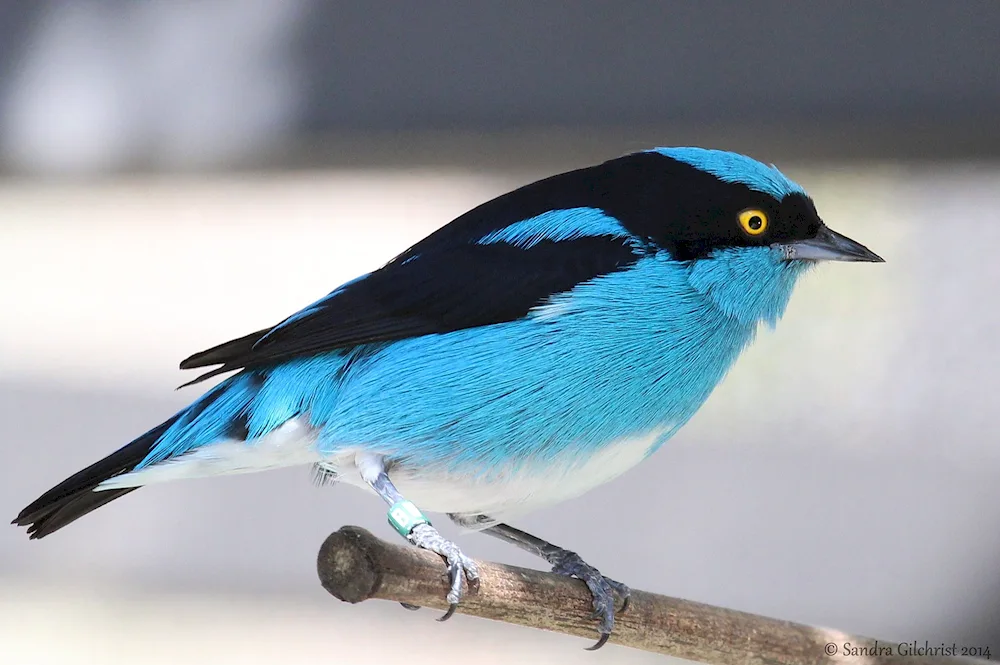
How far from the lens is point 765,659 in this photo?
1697 mm

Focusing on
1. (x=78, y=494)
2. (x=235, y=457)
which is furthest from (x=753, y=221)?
(x=78, y=494)

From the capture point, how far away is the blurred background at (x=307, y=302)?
3.02 m

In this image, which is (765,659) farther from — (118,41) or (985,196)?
(118,41)

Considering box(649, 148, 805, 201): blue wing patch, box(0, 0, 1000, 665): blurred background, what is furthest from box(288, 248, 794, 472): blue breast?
box(0, 0, 1000, 665): blurred background

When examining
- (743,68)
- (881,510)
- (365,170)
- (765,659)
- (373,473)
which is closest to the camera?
(373,473)

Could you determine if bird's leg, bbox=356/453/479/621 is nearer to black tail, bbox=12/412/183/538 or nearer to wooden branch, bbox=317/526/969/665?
wooden branch, bbox=317/526/969/665

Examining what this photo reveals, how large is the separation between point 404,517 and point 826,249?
732 mm

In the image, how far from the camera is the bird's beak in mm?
1563

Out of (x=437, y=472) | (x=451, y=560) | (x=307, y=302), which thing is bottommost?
(x=451, y=560)

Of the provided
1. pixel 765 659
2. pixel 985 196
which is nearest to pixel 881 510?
Result: pixel 985 196

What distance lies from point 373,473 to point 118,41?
216 centimetres

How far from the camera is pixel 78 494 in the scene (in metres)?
1.50

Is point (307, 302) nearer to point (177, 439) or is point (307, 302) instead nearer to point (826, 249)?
point (177, 439)

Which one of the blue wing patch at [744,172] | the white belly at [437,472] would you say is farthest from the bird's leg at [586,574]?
the blue wing patch at [744,172]
